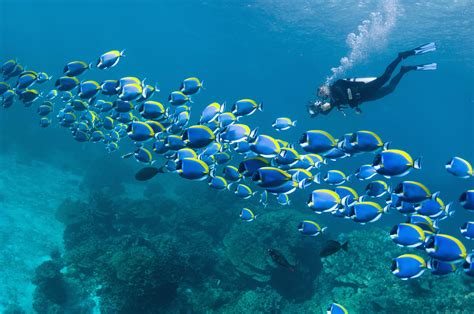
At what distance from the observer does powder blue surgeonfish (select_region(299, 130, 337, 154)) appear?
4715 millimetres

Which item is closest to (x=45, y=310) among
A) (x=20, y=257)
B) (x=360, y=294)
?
(x=20, y=257)

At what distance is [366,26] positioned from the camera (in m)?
36.0

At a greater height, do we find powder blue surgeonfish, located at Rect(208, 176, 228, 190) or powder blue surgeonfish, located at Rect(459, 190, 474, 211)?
powder blue surgeonfish, located at Rect(459, 190, 474, 211)

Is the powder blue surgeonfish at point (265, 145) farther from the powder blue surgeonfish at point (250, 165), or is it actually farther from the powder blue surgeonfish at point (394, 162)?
the powder blue surgeonfish at point (394, 162)

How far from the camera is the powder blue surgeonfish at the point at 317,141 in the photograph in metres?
4.71

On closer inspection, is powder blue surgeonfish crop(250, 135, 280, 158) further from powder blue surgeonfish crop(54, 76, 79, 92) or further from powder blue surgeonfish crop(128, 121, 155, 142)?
powder blue surgeonfish crop(54, 76, 79, 92)

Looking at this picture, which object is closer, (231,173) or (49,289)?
(231,173)

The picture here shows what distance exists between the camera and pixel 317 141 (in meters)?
4.78

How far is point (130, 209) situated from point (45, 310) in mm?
5589

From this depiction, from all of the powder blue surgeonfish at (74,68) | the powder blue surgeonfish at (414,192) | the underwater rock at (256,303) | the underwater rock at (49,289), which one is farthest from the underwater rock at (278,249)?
the powder blue surgeonfish at (74,68)

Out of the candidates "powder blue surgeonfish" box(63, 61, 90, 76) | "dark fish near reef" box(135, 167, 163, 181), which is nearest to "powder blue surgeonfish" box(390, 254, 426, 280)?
"dark fish near reef" box(135, 167, 163, 181)

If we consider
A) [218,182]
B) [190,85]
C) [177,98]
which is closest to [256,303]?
[218,182]

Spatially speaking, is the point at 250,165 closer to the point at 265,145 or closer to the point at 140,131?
the point at 265,145

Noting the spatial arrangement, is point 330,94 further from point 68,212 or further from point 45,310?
point 68,212
